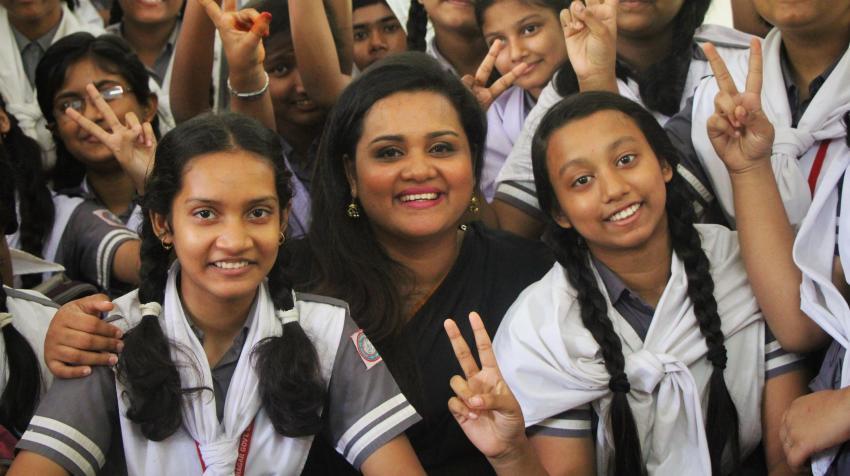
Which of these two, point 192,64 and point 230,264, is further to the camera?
point 192,64

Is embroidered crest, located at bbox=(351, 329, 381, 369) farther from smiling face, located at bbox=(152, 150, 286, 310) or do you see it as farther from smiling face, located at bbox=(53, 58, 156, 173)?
smiling face, located at bbox=(53, 58, 156, 173)

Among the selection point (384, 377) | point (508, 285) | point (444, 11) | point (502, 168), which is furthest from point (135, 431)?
point (444, 11)

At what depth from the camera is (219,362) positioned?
75.6 inches

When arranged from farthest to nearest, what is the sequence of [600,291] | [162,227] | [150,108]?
[150,108], [600,291], [162,227]

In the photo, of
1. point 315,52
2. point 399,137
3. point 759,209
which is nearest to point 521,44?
point 315,52

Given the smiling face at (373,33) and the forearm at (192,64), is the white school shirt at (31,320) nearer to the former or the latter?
the forearm at (192,64)

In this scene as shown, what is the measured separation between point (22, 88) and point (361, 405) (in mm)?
1689

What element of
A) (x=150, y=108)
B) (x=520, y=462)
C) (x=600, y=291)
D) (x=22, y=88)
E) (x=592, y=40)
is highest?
(x=22, y=88)

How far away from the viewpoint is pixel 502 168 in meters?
2.63

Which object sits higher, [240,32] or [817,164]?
[240,32]

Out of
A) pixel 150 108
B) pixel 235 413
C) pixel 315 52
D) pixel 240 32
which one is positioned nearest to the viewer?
pixel 235 413

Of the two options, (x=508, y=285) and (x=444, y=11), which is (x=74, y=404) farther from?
(x=444, y=11)

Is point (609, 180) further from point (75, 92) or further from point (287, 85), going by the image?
point (75, 92)

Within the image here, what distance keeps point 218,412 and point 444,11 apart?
59.4 inches
